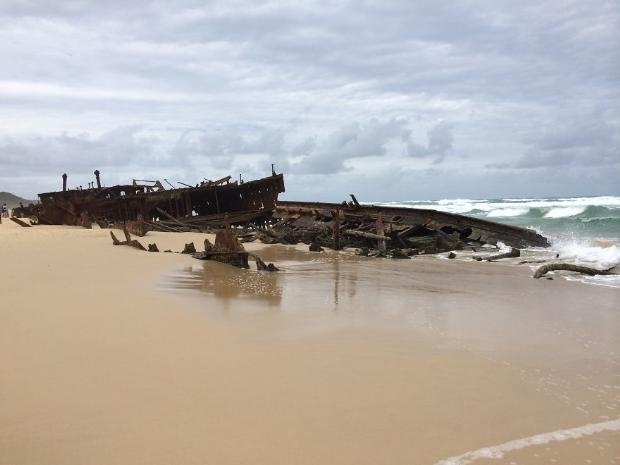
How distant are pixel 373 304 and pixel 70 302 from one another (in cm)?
369

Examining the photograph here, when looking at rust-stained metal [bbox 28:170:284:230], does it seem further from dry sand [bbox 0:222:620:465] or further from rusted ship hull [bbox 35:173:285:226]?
dry sand [bbox 0:222:620:465]

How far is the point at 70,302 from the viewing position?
238 inches

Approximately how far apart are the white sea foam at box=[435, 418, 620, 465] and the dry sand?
0.5 inches

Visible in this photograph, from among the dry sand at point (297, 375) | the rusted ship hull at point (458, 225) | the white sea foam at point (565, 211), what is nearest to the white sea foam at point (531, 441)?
the dry sand at point (297, 375)

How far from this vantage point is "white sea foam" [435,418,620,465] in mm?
2826

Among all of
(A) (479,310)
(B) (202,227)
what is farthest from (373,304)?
(B) (202,227)

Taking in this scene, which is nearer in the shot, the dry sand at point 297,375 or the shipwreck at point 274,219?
the dry sand at point 297,375

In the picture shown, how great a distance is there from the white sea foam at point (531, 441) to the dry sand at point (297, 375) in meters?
0.01

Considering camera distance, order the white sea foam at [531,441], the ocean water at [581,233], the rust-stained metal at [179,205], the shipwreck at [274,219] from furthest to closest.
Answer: the rust-stained metal at [179,205]
the shipwreck at [274,219]
the ocean water at [581,233]
the white sea foam at [531,441]

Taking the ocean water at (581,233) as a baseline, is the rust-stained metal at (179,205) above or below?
above

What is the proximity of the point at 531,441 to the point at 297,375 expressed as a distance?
166 cm

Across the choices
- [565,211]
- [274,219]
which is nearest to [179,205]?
[274,219]

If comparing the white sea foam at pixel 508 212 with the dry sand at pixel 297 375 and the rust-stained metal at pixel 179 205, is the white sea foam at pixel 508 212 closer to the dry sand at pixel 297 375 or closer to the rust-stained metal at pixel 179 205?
the rust-stained metal at pixel 179 205

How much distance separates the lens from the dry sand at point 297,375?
9.48ft
